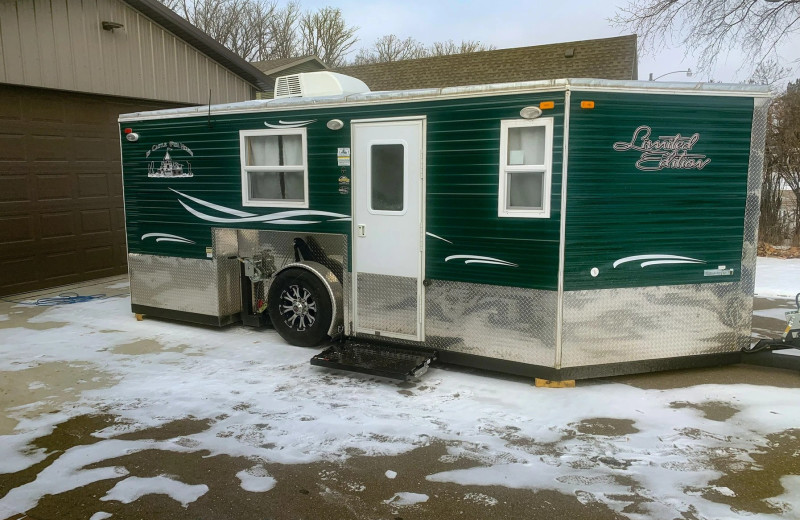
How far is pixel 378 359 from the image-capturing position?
550 cm

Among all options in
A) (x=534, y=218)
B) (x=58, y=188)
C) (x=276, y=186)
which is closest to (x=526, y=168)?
(x=534, y=218)

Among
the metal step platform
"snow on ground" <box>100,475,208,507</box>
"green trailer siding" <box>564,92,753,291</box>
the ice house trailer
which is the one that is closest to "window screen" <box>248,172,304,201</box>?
the ice house trailer

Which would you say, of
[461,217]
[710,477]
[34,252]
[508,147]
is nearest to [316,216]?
[461,217]

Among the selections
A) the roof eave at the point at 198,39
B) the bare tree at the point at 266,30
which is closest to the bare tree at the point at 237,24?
the bare tree at the point at 266,30

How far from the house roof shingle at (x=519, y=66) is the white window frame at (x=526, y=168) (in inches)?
358

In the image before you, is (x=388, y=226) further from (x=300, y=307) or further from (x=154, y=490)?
(x=154, y=490)

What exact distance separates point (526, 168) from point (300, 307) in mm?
2764

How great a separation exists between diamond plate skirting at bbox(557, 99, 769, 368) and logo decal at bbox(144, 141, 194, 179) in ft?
14.9

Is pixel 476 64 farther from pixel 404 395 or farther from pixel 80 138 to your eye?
pixel 404 395

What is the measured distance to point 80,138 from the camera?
9938 millimetres

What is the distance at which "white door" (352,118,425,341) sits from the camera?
218 inches

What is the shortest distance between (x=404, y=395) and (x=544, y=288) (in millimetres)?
1459

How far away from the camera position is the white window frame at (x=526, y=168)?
491cm

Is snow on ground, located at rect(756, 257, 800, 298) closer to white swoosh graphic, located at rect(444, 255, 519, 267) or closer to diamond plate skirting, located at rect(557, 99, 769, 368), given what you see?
diamond plate skirting, located at rect(557, 99, 769, 368)
